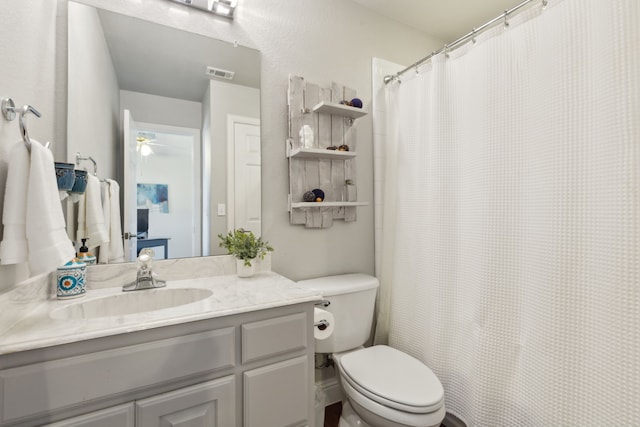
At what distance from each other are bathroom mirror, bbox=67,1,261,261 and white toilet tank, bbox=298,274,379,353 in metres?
0.48

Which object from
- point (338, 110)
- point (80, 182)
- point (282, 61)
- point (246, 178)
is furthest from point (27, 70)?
point (338, 110)

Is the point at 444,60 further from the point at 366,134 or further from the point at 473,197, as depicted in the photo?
the point at 473,197

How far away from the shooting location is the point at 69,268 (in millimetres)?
1047

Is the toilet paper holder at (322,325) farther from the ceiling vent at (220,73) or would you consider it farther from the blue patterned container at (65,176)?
the ceiling vent at (220,73)

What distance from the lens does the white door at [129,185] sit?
128 centimetres

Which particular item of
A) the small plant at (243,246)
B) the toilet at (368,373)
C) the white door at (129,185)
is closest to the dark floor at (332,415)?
the toilet at (368,373)

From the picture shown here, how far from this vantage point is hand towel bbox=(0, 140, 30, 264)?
0.76 m

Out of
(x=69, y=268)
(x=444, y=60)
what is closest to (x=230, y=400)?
(x=69, y=268)

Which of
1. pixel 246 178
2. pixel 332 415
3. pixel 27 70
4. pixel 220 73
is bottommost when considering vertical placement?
pixel 332 415

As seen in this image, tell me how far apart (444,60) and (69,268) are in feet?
6.21

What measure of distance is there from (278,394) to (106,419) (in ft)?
1.65

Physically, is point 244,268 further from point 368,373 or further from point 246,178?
point 368,373

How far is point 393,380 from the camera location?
1.22m

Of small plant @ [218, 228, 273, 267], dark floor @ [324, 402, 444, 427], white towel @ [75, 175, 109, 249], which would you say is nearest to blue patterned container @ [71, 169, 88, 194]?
white towel @ [75, 175, 109, 249]
